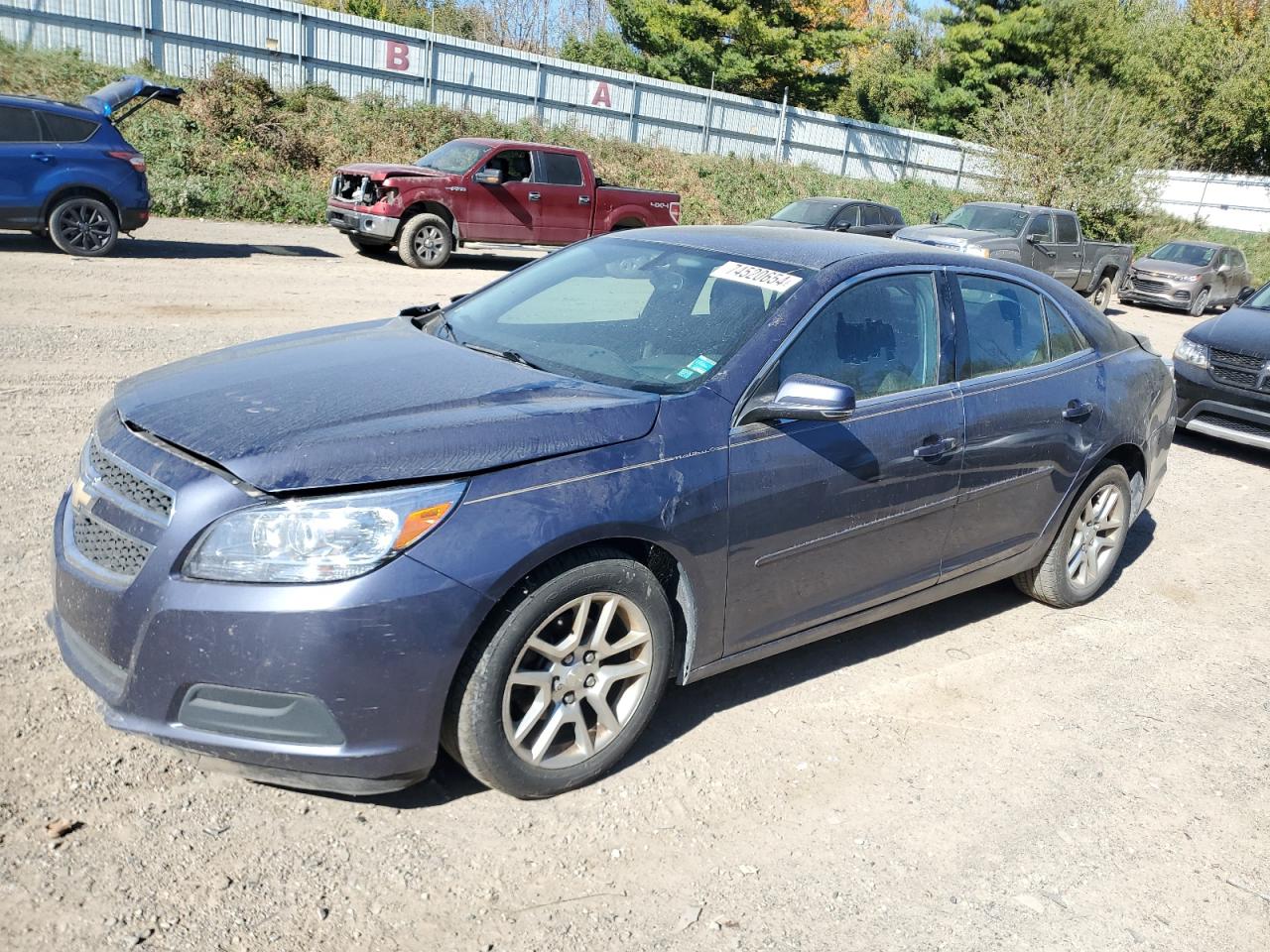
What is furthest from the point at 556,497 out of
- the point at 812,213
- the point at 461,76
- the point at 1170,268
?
the point at 461,76

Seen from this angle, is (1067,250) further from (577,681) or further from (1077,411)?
(577,681)

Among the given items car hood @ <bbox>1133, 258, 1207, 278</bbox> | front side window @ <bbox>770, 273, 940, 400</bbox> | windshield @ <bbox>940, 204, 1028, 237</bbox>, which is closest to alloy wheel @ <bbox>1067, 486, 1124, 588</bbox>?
front side window @ <bbox>770, 273, 940, 400</bbox>

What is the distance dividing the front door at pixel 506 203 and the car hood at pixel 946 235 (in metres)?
5.86

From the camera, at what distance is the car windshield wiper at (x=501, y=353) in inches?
155

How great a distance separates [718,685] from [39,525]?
3.11 metres

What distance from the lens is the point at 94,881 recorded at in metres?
2.78

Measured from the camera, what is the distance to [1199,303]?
22609 mm

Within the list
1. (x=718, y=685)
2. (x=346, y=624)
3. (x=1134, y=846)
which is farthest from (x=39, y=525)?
(x=1134, y=846)

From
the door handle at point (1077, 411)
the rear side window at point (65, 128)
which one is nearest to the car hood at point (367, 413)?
the door handle at point (1077, 411)

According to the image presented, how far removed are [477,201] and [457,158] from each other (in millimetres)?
919

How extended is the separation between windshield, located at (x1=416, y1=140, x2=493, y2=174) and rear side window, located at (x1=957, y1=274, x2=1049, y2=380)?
1310 centimetres

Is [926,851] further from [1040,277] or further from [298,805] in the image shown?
[1040,277]

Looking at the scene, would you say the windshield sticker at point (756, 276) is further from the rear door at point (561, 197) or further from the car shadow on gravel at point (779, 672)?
the rear door at point (561, 197)

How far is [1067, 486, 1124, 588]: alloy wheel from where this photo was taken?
5.27 m
